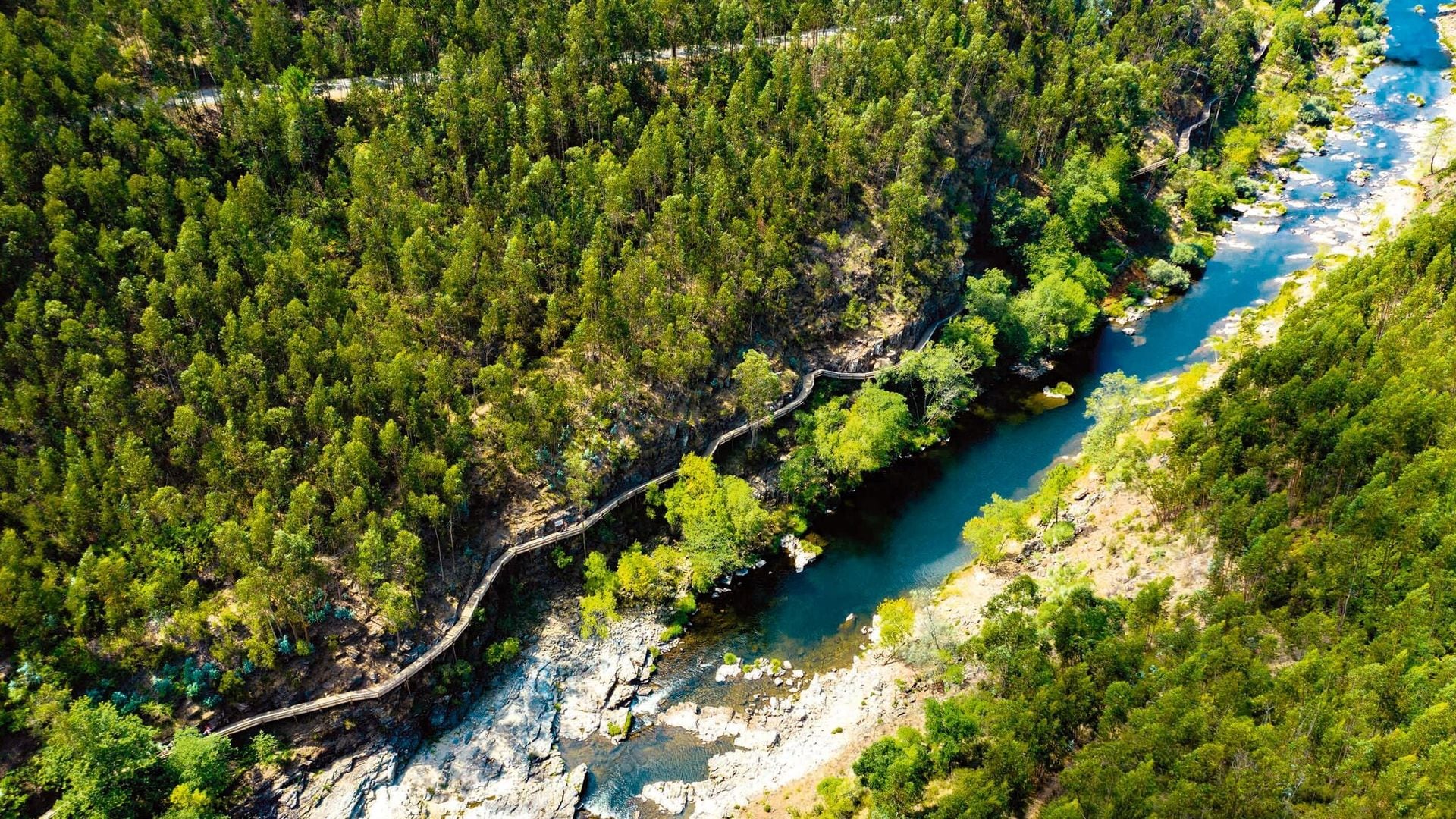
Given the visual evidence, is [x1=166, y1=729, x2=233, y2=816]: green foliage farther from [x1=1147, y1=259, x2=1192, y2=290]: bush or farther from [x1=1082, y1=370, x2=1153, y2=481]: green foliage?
[x1=1147, y1=259, x2=1192, y2=290]: bush

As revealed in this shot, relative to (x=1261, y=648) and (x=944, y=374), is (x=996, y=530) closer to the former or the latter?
(x=944, y=374)

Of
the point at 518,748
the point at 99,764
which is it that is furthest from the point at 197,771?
the point at 518,748

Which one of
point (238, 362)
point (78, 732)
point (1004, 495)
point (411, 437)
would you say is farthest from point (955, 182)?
point (78, 732)

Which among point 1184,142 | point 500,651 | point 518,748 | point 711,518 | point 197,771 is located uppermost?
point 1184,142

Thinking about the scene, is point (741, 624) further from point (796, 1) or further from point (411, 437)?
point (796, 1)

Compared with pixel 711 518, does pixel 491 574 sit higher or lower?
lower

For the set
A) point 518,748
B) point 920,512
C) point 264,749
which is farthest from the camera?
point 920,512

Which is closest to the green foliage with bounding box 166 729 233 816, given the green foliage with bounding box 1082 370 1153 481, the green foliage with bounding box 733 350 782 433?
the green foliage with bounding box 733 350 782 433

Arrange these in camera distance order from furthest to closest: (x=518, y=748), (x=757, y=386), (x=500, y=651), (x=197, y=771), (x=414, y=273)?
(x=757, y=386) < (x=414, y=273) < (x=500, y=651) < (x=518, y=748) < (x=197, y=771)
